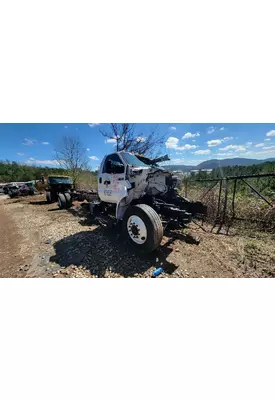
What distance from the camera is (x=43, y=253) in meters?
A: 3.65

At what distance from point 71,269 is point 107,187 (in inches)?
87.9

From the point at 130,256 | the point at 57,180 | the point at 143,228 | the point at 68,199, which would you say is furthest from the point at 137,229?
the point at 57,180

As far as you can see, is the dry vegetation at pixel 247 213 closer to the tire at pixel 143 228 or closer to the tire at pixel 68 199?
the tire at pixel 143 228

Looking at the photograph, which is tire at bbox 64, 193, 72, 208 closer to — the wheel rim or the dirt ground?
the dirt ground

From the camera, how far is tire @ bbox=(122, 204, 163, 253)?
2967mm

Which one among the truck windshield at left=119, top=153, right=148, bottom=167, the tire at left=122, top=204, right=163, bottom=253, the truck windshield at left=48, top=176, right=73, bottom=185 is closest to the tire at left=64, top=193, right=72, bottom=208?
the truck windshield at left=48, top=176, right=73, bottom=185

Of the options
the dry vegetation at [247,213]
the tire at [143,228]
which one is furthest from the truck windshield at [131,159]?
the dry vegetation at [247,213]

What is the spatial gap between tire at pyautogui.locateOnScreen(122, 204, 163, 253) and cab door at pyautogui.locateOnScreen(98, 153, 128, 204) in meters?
0.71

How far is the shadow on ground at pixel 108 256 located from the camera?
9.53 feet

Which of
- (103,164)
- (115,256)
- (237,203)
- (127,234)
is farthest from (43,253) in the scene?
(237,203)

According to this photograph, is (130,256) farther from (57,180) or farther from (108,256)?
(57,180)

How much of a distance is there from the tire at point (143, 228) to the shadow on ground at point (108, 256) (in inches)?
10.7

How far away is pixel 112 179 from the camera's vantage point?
4.21m

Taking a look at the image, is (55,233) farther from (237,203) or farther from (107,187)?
(237,203)
